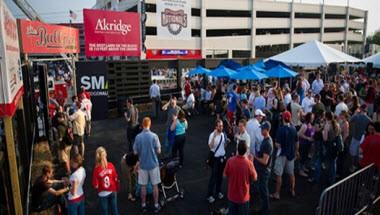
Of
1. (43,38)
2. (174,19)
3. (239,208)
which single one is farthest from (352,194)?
(174,19)

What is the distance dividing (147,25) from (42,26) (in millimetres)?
31678

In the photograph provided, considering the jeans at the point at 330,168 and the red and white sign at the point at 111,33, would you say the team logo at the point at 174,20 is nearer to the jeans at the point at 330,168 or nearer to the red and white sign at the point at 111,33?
the red and white sign at the point at 111,33

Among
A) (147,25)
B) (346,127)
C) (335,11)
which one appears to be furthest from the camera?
(335,11)

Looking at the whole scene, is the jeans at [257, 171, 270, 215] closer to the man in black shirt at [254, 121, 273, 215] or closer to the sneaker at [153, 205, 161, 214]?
the man in black shirt at [254, 121, 273, 215]

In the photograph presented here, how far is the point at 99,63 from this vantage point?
14133 mm

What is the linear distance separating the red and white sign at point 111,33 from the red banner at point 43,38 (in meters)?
1.66

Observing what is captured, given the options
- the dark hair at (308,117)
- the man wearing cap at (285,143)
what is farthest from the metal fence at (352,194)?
the dark hair at (308,117)

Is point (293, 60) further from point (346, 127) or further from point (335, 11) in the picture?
point (335, 11)

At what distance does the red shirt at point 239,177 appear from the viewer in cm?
477

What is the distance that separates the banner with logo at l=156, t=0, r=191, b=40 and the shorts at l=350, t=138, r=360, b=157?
35960 mm

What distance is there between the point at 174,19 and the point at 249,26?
15680 millimetres

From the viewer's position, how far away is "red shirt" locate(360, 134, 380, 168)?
5.86 m

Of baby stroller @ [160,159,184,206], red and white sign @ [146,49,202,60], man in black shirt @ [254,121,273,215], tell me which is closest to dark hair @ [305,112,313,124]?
man in black shirt @ [254,121,273,215]

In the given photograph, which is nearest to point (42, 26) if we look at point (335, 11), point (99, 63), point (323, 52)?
point (99, 63)
